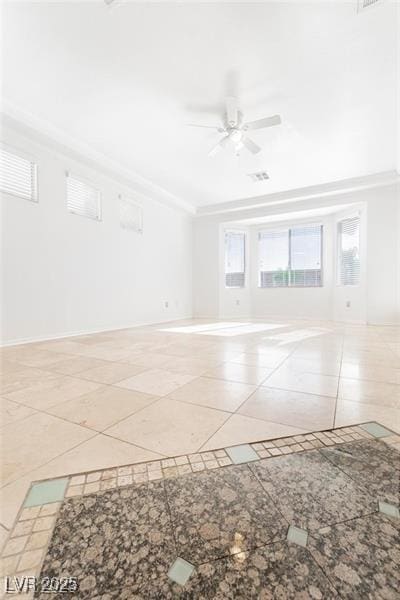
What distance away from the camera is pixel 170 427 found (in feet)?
4.02

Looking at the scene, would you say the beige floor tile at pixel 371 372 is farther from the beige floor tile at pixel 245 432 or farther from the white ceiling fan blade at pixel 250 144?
the white ceiling fan blade at pixel 250 144

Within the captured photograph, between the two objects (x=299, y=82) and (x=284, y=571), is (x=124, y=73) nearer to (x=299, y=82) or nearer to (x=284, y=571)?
(x=299, y=82)

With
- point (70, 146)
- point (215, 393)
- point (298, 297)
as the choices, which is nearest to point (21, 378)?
point (215, 393)

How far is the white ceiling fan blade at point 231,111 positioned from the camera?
2818 mm

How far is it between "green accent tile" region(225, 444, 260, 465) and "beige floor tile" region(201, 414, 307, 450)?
0.03 meters

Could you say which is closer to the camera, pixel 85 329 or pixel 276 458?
pixel 276 458

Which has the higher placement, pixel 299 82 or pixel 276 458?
pixel 299 82

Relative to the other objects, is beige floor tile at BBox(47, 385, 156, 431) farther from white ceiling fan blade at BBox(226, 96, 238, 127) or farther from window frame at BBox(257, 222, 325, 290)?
window frame at BBox(257, 222, 325, 290)

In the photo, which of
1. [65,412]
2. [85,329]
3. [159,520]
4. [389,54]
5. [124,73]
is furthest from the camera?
[85,329]

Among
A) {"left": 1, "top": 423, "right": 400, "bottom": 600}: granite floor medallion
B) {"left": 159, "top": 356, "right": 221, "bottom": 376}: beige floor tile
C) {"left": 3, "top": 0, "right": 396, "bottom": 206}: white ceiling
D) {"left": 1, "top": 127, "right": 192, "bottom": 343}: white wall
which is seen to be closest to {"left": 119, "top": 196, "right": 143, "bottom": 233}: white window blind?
{"left": 1, "top": 127, "right": 192, "bottom": 343}: white wall

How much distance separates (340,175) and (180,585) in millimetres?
5913

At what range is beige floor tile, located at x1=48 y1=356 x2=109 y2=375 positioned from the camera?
218 centimetres

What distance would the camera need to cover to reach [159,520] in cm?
72

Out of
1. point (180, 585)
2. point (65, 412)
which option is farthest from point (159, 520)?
point (65, 412)
